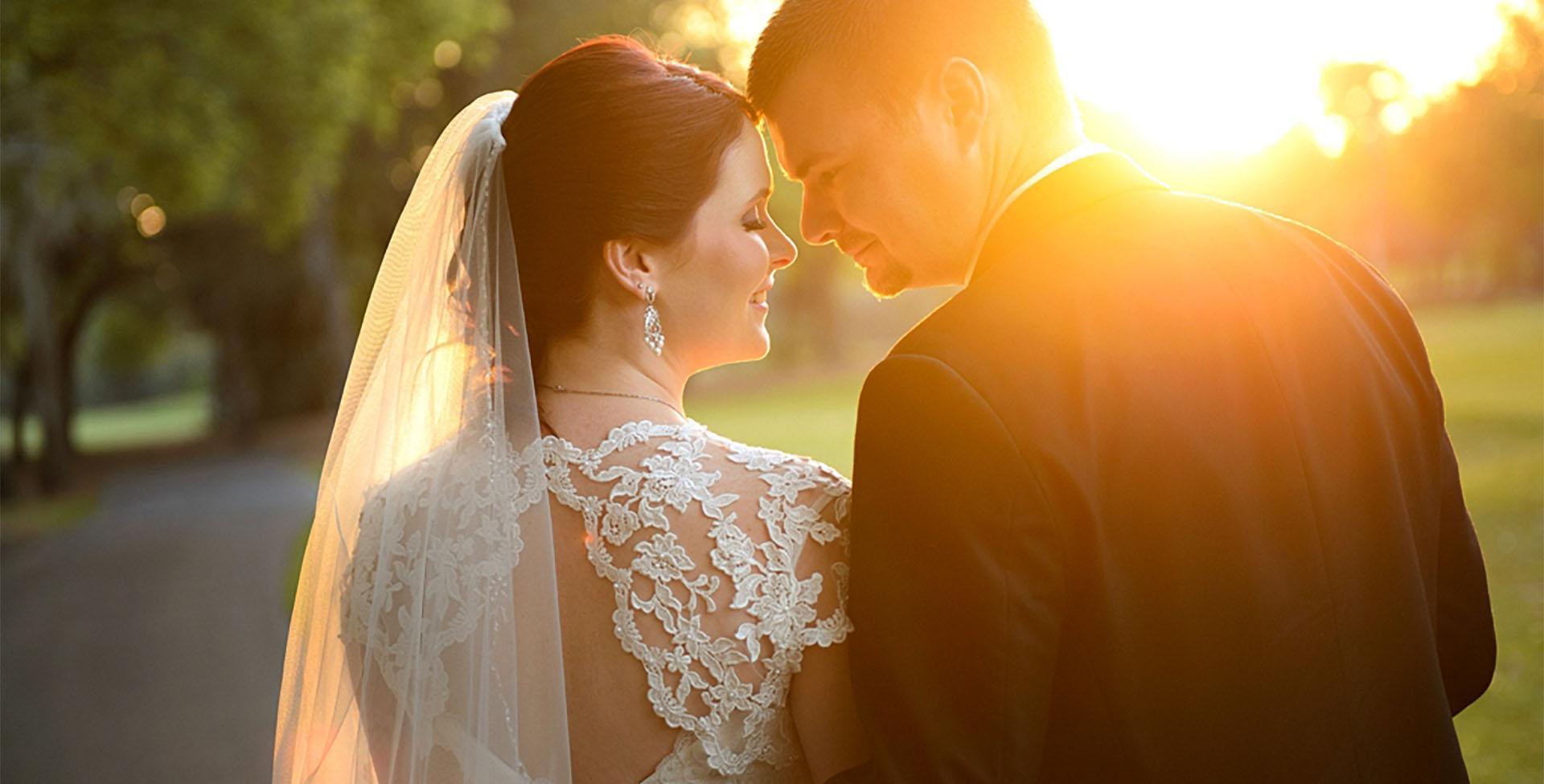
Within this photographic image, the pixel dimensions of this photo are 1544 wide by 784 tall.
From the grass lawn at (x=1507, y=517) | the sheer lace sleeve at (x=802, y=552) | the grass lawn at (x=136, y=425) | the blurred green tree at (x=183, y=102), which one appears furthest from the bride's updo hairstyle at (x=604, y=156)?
the grass lawn at (x=136, y=425)

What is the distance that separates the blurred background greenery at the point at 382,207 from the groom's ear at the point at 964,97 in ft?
1.82

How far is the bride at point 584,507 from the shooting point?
248 centimetres

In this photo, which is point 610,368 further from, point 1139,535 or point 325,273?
point 325,273

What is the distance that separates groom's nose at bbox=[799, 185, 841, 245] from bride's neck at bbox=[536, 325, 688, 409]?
407mm

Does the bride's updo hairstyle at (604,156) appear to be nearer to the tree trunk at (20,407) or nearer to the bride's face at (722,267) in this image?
the bride's face at (722,267)

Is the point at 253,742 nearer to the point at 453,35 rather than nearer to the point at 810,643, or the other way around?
the point at 810,643

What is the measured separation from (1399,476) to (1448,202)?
5327 centimetres

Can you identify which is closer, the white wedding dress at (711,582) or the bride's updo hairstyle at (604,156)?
the white wedding dress at (711,582)

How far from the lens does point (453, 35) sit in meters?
17.1

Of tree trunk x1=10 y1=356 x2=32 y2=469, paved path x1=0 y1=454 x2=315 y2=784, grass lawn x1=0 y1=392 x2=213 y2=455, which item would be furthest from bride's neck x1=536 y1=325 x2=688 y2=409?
tree trunk x1=10 y1=356 x2=32 y2=469

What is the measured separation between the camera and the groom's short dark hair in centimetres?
247

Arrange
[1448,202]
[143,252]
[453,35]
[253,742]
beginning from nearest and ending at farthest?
[253,742] < [453,35] < [143,252] < [1448,202]

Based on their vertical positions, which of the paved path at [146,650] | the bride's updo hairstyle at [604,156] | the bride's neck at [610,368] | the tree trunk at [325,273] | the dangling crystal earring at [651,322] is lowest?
the paved path at [146,650]

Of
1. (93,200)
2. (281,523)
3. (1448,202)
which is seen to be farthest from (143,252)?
(1448,202)
